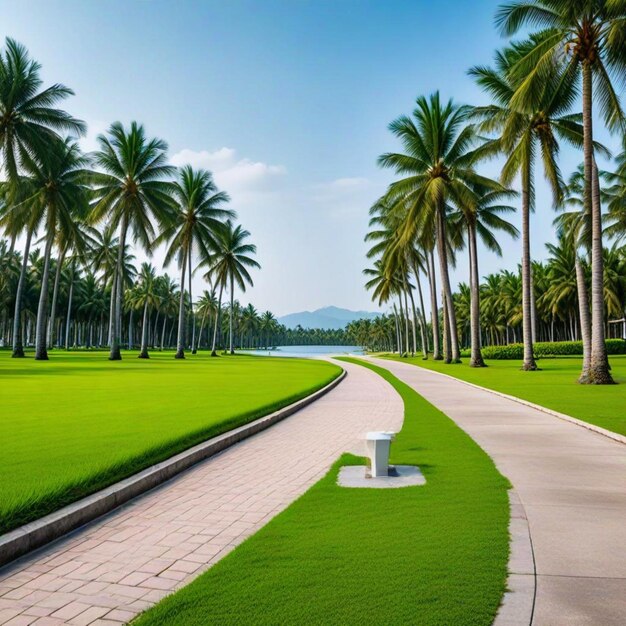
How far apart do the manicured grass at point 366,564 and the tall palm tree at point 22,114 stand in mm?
28010

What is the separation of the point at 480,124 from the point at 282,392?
1896 centimetres

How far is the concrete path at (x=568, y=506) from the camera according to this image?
324cm

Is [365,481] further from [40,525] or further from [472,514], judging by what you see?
[40,525]

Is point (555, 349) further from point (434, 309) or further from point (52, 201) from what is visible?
point (52, 201)

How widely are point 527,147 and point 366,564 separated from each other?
23547 millimetres

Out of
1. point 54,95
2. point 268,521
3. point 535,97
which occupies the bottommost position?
point 268,521

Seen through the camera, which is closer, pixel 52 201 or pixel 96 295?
pixel 52 201

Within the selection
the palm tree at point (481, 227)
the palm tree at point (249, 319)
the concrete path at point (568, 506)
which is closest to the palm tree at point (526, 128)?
the palm tree at point (481, 227)

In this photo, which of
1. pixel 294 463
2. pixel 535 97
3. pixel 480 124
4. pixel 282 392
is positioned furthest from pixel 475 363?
pixel 294 463

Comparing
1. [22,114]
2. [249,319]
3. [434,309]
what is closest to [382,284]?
[434,309]

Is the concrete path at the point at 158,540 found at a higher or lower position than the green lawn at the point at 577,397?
lower

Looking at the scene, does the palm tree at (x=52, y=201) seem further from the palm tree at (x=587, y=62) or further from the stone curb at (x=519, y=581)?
the stone curb at (x=519, y=581)

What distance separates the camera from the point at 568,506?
5.22m

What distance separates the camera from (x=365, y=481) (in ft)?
20.5
